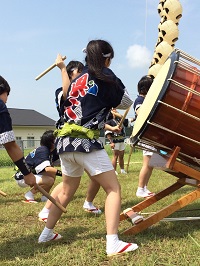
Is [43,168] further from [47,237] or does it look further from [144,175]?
[47,237]

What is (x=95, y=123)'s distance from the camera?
94.0 inches

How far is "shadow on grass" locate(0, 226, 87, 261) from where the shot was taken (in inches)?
93.4

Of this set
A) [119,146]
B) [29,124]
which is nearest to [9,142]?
[119,146]

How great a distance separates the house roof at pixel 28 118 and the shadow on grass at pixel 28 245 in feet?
117

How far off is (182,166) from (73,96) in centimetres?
96

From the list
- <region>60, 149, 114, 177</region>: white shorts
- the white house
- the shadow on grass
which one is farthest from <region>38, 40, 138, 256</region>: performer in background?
the white house

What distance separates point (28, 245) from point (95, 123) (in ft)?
3.56

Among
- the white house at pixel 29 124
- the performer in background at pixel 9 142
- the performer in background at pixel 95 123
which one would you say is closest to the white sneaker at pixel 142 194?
the performer in background at pixel 95 123

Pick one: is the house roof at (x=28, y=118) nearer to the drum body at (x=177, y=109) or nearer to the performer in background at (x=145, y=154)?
the performer in background at (x=145, y=154)

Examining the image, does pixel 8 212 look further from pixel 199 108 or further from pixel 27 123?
pixel 27 123

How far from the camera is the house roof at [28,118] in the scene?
127 ft

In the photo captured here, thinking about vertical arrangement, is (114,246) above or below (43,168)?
above

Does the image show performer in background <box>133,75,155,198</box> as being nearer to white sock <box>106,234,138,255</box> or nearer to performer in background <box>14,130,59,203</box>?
performer in background <box>14,130,59,203</box>

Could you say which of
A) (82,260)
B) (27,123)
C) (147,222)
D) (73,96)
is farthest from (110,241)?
(27,123)
